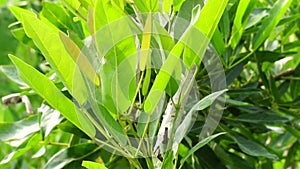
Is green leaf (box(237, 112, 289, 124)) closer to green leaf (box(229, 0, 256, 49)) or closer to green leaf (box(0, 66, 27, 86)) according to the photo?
green leaf (box(229, 0, 256, 49))

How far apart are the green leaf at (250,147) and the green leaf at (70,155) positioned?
0.65 feet

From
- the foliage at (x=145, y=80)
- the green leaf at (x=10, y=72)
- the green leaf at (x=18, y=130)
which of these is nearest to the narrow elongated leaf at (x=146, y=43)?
the foliage at (x=145, y=80)

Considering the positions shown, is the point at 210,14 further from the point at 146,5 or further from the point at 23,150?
the point at 23,150

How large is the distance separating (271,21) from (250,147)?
17 centimetres

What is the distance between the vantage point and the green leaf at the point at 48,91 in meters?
0.48

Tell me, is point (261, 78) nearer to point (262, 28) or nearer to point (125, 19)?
point (262, 28)

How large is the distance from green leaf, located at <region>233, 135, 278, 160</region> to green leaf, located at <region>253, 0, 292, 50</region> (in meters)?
0.13

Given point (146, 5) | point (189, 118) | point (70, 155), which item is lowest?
point (70, 155)

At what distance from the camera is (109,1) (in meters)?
0.49

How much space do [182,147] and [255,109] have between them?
0.40ft

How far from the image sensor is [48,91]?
1.60ft

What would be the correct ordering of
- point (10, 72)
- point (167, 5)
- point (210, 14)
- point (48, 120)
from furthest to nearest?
1. point (10, 72)
2. point (48, 120)
3. point (167, 5)
4. point (210, 14)

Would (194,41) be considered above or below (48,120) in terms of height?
above

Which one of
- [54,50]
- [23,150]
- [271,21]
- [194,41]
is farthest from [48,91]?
[271,21]
